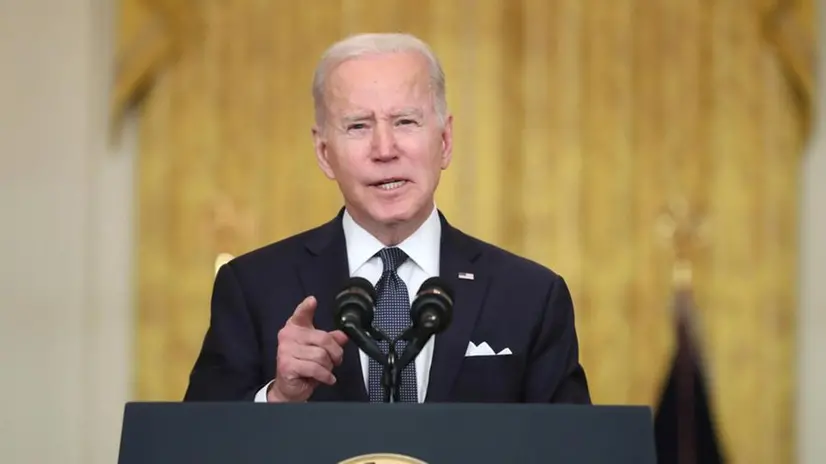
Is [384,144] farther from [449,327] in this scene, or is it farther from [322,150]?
[449,327]

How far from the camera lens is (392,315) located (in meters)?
1.87

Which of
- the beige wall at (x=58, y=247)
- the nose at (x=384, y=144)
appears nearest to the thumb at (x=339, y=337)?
the nose at (x=384, y=144)

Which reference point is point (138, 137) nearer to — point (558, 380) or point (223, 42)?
point (223, 42)

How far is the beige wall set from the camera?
11.3 ft

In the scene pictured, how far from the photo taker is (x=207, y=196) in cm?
354

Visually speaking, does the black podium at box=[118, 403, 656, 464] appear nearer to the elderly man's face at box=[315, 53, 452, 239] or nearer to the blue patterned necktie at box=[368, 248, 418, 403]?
the blue patterned necktie at box=[368, 248, 418, 403]

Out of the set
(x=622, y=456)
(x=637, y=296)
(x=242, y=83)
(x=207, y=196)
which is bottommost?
(x=622, y=456)

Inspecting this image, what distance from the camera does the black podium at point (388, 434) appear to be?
1353 mm

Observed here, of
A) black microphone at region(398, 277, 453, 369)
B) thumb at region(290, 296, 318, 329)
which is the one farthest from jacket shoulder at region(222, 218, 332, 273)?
black microphone at region(398, 277, 453, 369)

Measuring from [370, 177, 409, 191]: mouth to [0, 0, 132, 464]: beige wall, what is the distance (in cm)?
182

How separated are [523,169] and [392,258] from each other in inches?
65.4

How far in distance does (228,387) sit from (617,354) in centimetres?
188

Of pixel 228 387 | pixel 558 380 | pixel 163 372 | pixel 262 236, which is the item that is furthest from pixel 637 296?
pixel 228 387

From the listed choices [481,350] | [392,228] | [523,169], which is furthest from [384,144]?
[523,169]
